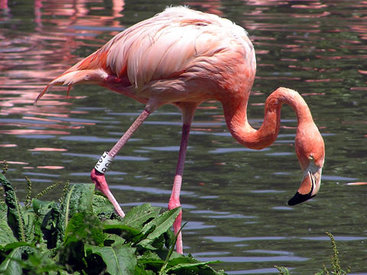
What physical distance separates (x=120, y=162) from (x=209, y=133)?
136 cm

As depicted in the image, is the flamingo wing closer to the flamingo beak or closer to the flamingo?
the flamingo

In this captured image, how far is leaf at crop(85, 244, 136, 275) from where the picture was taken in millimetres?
4211

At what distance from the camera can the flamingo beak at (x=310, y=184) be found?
18.3ft

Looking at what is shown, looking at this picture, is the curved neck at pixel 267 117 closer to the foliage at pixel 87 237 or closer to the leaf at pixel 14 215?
the foliage at pixel 87 237

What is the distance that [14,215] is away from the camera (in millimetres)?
4516

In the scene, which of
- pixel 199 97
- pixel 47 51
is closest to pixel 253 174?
pixel 199 97

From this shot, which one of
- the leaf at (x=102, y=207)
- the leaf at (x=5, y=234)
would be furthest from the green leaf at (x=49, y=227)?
the leaf at (x=102, y=207)

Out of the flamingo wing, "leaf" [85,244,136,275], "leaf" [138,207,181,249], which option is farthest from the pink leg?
"leaf" [85,244,136,275]

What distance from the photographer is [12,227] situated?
4.53 m

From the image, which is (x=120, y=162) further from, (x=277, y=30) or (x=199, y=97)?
(x=277, y=30)

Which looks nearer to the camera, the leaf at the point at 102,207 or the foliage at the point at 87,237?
the foliage at the point at 87,237

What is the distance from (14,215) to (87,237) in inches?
20.8

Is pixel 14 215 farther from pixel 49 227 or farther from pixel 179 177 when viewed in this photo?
pixel 179 177

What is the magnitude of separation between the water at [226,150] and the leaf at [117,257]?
1.17 metres
